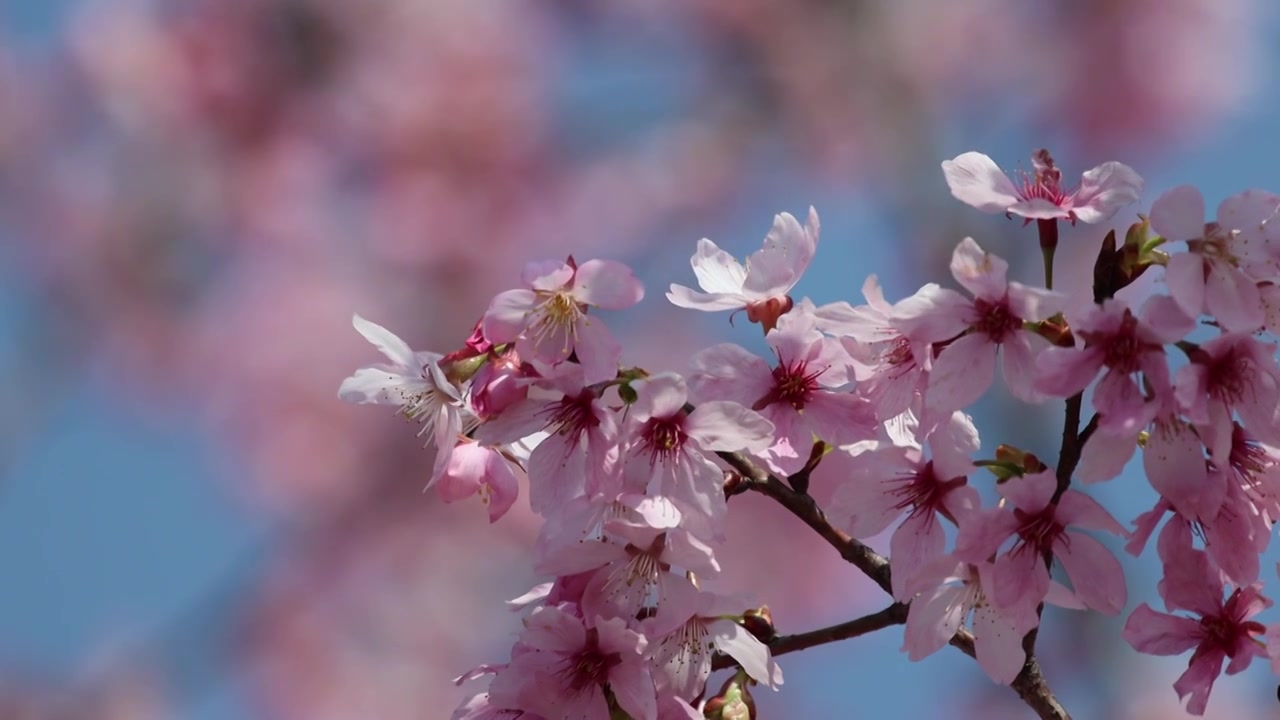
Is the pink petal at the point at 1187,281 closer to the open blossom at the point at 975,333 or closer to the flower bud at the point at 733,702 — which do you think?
the open blossom at the point at 975,333

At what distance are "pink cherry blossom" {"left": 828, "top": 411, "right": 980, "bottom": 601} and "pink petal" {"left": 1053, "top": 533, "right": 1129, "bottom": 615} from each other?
0.08m

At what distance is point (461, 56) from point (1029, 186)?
161 inches

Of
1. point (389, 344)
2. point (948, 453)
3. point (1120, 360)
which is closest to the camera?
point (1120, 360)

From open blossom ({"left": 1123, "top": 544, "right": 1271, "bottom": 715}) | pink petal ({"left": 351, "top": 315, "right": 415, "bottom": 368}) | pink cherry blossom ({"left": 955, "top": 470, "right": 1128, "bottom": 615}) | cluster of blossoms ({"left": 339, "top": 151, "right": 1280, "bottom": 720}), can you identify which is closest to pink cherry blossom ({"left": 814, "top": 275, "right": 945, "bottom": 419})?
cluster of blossoms ({"left": 339, "top": 151, "right": 1280, "bottom": 720})

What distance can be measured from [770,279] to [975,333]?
0.17 metres

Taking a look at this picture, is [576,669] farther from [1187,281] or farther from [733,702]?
[1187,281]

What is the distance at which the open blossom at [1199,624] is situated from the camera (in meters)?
0.91

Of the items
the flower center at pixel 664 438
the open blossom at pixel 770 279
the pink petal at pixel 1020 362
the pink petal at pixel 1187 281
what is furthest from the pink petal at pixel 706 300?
the pink petal at pixel 1187 281

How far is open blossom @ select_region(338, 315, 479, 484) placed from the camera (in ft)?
3.22

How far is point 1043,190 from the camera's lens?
952 mm

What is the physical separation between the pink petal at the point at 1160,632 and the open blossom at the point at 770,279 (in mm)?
362

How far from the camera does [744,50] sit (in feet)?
15.4

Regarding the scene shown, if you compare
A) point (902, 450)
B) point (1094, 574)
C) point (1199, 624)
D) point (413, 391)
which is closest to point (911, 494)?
point (902, 450)

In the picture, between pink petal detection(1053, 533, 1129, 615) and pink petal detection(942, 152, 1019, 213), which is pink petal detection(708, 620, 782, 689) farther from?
pink petal detection(942, 152, 1019, 213)
